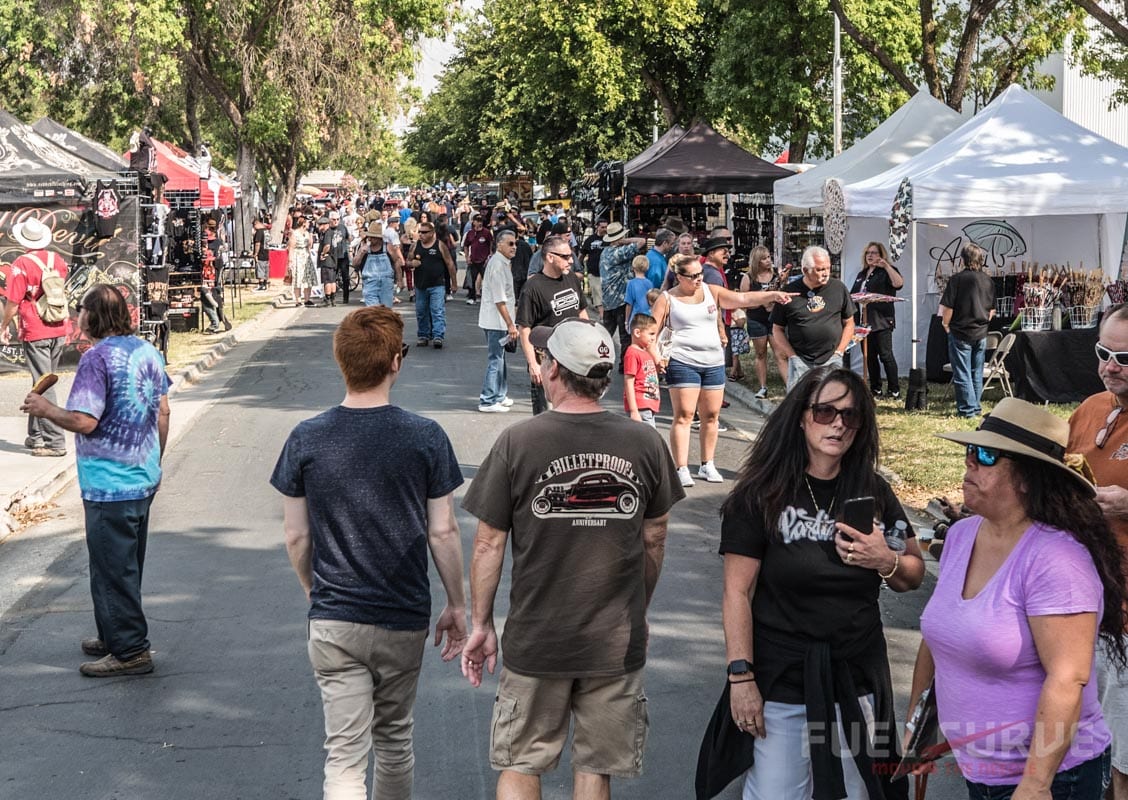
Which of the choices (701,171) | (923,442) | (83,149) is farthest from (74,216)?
(923,442)

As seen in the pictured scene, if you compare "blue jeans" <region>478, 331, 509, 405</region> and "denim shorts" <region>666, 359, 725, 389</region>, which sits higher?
"denim shorts" <region>666, 359, 725, 389</region>

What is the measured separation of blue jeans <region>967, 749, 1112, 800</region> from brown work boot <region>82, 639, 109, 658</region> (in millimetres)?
4723

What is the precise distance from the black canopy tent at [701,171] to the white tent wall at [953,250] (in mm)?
6983

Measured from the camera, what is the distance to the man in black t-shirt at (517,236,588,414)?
10.8 m

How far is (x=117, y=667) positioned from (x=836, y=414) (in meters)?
4.09

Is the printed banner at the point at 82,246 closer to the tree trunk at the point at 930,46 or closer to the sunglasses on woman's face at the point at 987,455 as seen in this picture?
the tree trunk at the point at 930,46

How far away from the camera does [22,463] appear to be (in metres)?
11.7

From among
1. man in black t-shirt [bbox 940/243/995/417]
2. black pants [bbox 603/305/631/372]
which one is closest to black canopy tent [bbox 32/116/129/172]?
black pants [bbox 603/305/631/372]

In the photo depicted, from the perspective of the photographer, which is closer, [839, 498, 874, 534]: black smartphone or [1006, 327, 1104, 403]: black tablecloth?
[839, 498, 874, 534]: black smartphone

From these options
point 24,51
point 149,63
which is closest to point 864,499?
point 149,63

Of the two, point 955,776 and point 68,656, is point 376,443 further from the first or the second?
point 68,656

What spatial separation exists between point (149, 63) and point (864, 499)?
28401mm

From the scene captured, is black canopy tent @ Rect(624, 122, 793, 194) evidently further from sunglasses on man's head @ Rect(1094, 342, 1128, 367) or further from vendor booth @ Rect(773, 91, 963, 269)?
sunglasses on man's head @ Rect(1094, 342, 1128, 367)

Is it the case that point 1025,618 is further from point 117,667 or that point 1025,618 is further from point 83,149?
point 83,149
